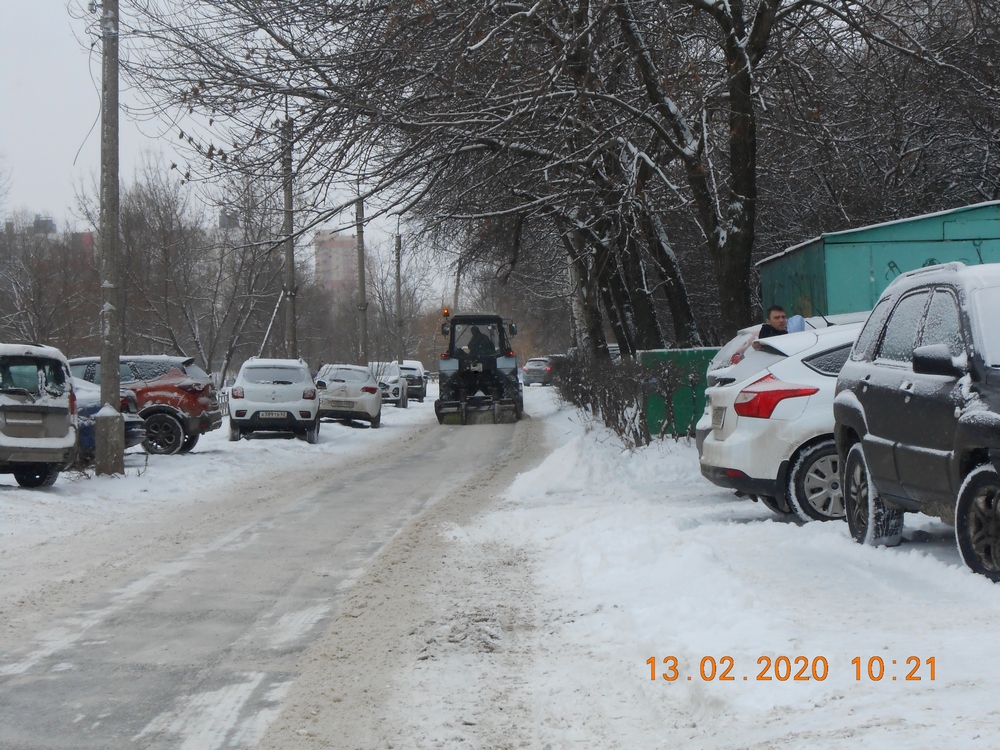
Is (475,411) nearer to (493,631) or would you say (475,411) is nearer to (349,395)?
(349,395)

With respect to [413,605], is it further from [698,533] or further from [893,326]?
[893,326]

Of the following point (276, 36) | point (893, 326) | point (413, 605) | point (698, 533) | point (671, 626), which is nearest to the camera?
point (671, 626)

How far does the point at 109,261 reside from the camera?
45.2 ft

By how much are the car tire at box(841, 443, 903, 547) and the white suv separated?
1509 centimetres

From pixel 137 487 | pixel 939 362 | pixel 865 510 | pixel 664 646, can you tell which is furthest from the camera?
pixel 137 487

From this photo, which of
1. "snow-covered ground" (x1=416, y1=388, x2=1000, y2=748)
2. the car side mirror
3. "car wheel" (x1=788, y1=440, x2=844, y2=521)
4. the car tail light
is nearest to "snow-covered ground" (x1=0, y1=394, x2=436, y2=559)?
"snow-covered ground" (x1=416, y1=388, x2=1000, y2=748)

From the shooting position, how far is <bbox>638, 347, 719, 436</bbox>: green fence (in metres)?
14.6

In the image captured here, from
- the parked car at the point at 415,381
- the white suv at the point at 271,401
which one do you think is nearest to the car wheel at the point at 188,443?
the white suv at the point at 271,401

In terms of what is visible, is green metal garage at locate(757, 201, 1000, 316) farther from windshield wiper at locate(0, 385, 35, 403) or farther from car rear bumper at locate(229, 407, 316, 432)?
car rear bumper at locate(229, 407, 316, 432)

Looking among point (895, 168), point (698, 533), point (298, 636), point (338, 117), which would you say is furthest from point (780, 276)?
point (298, 636)

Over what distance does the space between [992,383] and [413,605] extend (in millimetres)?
3530

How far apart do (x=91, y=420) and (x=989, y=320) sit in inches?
484

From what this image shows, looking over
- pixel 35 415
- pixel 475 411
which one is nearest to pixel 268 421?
pixel 475 411

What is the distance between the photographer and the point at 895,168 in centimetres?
1980
